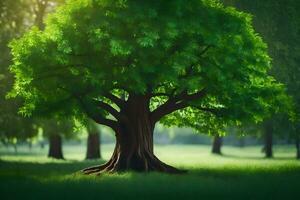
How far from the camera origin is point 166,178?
23500mm

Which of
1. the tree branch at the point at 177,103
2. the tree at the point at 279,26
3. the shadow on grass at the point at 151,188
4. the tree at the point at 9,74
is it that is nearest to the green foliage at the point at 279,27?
the tree at the point at 279,26

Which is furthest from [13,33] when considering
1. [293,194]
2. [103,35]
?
[293,194]

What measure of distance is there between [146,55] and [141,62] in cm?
45

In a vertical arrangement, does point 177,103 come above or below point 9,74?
below

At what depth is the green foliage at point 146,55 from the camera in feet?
78.4

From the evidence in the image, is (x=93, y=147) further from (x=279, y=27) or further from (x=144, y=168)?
(x=144, y=168)

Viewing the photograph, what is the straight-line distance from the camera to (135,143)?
2819cm

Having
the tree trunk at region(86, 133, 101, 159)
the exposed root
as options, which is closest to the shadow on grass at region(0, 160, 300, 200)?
the exposed root

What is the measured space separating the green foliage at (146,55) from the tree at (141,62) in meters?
0.05

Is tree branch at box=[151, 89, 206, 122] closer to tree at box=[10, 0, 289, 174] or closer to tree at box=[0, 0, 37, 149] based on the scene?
tree at box=[10, 0, 289, 174]

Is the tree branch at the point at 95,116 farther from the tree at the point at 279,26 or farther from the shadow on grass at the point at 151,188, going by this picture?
the tree at the point at 279,26

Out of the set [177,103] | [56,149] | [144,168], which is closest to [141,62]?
[177,103]

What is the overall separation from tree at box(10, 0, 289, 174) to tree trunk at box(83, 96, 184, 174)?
0.05 meters

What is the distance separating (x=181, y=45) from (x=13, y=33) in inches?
873
